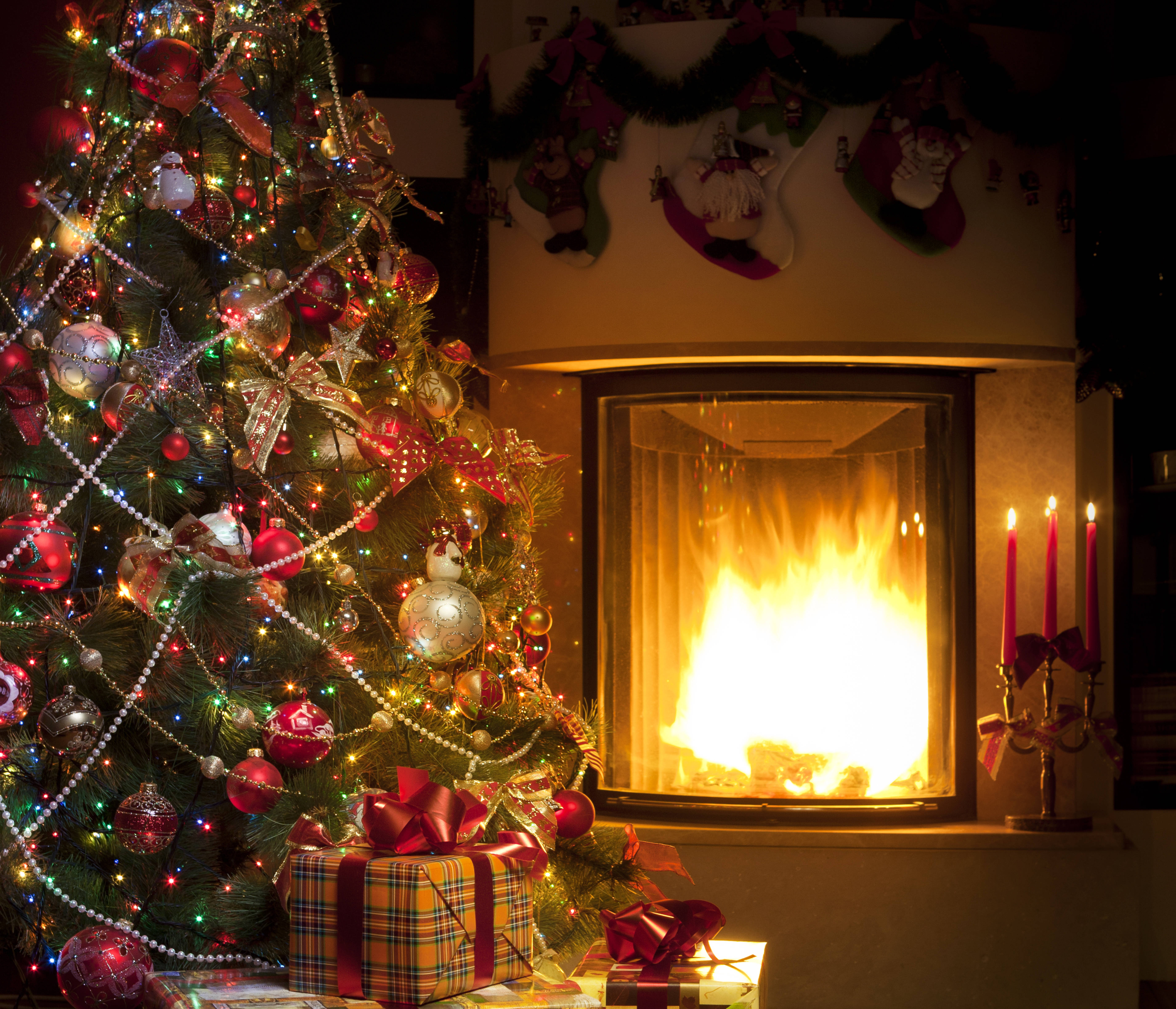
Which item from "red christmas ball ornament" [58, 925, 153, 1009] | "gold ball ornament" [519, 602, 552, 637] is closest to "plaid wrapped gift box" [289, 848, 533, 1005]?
"red christmas ball ornament" [58, 925, 153, 1009]

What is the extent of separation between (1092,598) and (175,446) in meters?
1.88

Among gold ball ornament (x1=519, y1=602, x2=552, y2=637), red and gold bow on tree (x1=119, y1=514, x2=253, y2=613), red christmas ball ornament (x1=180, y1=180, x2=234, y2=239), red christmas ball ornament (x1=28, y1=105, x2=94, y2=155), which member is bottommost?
gold ball ornament (x1=519, y1=602, x2=552, y2=637)

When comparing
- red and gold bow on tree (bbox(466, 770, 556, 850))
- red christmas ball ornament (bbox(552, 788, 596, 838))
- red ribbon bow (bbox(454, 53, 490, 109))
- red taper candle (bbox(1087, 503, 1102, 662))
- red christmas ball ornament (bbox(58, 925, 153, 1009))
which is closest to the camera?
red christmas ball ornament (bbox(58, 925, 153, 1009))

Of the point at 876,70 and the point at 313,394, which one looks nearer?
the point at 313,394

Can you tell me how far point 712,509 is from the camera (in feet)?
9.16

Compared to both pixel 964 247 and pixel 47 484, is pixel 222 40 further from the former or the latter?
pixel 964 247

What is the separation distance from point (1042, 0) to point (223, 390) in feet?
6.96

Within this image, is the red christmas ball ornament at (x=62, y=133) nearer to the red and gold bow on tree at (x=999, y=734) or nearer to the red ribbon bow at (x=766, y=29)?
the red ribbon bow at (x=766, y=29)

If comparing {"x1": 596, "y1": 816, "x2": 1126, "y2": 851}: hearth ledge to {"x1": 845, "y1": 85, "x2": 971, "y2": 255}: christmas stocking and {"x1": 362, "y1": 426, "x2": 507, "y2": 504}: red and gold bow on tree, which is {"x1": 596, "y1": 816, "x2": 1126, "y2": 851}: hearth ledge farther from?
{"x1": 845, "y1": 85, "x2": 971, "y2": 255}: christmas stocking

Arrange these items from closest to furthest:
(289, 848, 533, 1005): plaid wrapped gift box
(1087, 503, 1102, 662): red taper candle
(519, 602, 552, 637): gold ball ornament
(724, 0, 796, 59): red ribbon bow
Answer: (289, 848, 533, 1005): plaid wrapped gift box < (519, 602, 552, 637): gold ball ornament < (724, 0, 796, 59): red ribbon bow < (1087, 503, 1102, 662): red taper candle

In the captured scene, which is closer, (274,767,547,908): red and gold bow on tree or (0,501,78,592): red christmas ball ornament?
(274,767,547,908): red and gold bow on tree

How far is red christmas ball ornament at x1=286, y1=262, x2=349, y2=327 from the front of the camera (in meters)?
1.69

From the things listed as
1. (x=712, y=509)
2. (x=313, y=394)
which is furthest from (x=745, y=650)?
(x=313, y=394)

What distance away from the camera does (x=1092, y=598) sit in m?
2.59
